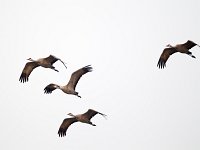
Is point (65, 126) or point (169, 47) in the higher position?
point (169, 47)

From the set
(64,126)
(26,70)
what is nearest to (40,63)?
(26,70)

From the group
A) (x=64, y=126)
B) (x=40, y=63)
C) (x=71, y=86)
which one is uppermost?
(x=40, y=63)

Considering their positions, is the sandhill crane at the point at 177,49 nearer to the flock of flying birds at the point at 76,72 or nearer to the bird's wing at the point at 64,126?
the flock of flying birds at the point at 76,72

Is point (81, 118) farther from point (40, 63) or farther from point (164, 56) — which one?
point (164, 56)

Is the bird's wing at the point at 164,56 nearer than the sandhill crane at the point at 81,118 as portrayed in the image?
No

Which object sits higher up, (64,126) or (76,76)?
(76,76)

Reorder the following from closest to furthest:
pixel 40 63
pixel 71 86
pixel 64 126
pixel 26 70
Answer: pixel 71 86 → pixel 40 63 → pixel 64 126 → pixel 26 70

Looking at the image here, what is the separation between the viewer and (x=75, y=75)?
104 feet

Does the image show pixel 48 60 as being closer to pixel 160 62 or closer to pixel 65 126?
pixel 65 126

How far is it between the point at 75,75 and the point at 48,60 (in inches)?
69.9

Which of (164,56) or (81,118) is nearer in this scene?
(81,118)

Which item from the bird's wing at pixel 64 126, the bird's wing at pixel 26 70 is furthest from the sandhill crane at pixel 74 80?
the bird's wing at pixel 26 70

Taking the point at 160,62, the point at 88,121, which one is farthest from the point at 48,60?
Result: the point at 160,62

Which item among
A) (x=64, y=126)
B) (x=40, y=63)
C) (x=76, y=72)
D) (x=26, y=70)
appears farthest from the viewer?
(x=26, y=70)
